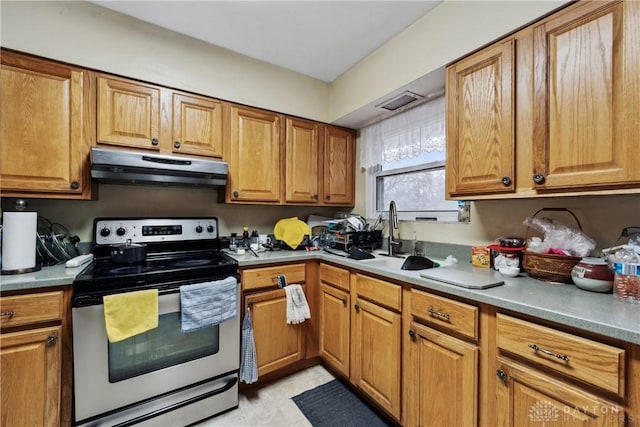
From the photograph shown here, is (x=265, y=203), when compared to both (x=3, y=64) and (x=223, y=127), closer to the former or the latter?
(x=223, y=127)

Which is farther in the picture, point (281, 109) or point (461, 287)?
point (281, 109)

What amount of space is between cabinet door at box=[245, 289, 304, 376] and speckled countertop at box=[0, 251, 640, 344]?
73 cm

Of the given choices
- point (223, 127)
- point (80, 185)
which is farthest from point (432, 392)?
point (80, 185)

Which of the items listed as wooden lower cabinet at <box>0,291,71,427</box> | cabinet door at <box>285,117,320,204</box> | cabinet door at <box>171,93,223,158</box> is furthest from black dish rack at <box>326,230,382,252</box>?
wooden lower cabinet at <box>0,291,71,427</box>

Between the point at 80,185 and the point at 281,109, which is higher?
the point at 281,109

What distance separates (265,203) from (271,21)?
1254 mm

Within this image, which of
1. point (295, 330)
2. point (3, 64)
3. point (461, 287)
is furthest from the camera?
point (295, 330)

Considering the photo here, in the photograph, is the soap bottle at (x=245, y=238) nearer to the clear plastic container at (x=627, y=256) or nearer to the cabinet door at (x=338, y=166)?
the cabinet door at (x=338, y=166)

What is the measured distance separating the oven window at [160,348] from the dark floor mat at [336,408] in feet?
2.24

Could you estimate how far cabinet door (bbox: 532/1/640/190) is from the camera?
938mm

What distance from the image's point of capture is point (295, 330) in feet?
6.28

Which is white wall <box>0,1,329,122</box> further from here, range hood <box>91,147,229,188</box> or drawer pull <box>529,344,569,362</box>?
drawer pull <box>529,344,569,362</box>

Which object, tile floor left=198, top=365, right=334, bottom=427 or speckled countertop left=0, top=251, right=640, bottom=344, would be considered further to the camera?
tile floor left=198, top=365, right=334, bottom=427

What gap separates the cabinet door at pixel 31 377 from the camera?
1.14 metres
